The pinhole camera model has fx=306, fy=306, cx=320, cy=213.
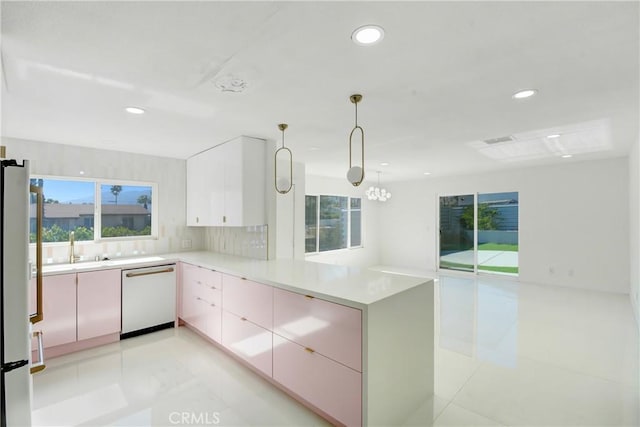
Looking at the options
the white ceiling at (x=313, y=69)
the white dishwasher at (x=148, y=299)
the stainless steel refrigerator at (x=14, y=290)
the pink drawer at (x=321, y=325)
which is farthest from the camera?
the white dishwasher at (x=148, y=299)

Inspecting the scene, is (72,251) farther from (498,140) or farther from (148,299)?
(498,140)

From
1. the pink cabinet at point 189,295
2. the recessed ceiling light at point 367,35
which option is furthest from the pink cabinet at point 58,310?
the recessed ceiling light at point 367,35

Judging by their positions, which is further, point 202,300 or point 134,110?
point 202,300

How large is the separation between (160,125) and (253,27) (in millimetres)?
2003

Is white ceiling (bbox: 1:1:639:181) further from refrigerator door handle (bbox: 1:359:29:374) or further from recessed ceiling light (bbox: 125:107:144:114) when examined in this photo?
refrigerator door handle (bbox: 1:359:29:374)

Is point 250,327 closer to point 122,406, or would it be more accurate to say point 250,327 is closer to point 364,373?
point 122,406

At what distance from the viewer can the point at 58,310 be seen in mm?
3051

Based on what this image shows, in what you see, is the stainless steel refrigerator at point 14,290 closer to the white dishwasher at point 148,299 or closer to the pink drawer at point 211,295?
the pink drawer at point 211,295

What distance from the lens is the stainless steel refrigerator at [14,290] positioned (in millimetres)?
1229

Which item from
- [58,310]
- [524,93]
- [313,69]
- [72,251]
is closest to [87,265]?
[72,251]

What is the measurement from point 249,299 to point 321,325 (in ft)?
3.06

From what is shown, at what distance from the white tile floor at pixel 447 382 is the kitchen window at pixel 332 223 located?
370 centimetres

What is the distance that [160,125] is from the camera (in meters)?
3.07

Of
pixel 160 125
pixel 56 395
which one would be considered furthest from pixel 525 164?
pixel 56 395
